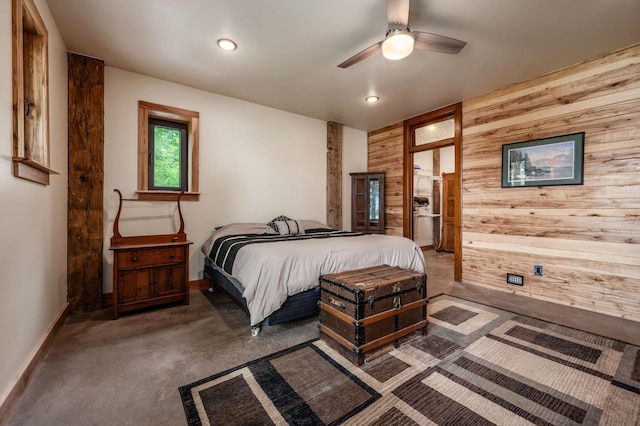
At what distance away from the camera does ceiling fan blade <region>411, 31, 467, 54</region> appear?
2049 millimetres

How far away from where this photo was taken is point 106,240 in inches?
120

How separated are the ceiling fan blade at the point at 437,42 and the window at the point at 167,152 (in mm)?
2821

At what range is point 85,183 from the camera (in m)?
2.82

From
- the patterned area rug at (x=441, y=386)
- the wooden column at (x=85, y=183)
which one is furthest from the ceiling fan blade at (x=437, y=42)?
the wooden column at (x=85, y=183)

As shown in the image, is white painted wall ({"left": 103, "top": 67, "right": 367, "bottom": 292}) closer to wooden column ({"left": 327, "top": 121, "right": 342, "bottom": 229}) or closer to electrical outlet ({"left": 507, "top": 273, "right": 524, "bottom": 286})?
wooden column ({"left": 327, "top": 121, "right": 342, "bottom": 229})

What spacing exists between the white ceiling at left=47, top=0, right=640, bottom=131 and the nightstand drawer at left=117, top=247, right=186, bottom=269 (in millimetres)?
2027

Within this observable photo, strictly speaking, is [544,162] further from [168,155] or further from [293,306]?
[168,155]

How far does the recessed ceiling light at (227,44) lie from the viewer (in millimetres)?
2514

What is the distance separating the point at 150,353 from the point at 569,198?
4308mm

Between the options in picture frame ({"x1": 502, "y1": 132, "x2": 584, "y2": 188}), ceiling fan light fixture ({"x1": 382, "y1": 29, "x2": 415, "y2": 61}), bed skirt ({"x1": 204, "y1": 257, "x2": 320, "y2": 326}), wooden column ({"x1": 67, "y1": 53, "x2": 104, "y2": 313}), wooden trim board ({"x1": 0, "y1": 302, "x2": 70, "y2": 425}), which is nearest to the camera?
wooden trim board ({"x1": 0, "y1": 302, "x2": 70, "y2": 425})

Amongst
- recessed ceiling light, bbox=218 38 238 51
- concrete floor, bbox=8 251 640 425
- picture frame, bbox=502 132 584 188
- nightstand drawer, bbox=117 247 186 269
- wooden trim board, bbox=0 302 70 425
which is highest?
recessed ceiling light, bbox=218 38 238 51

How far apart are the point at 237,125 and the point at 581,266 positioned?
14.9ft

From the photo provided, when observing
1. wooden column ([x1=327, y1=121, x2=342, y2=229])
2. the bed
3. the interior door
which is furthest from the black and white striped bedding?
the interior door

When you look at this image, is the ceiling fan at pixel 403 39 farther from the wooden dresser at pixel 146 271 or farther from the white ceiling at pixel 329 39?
the wooden dresser at pixel 146 271
